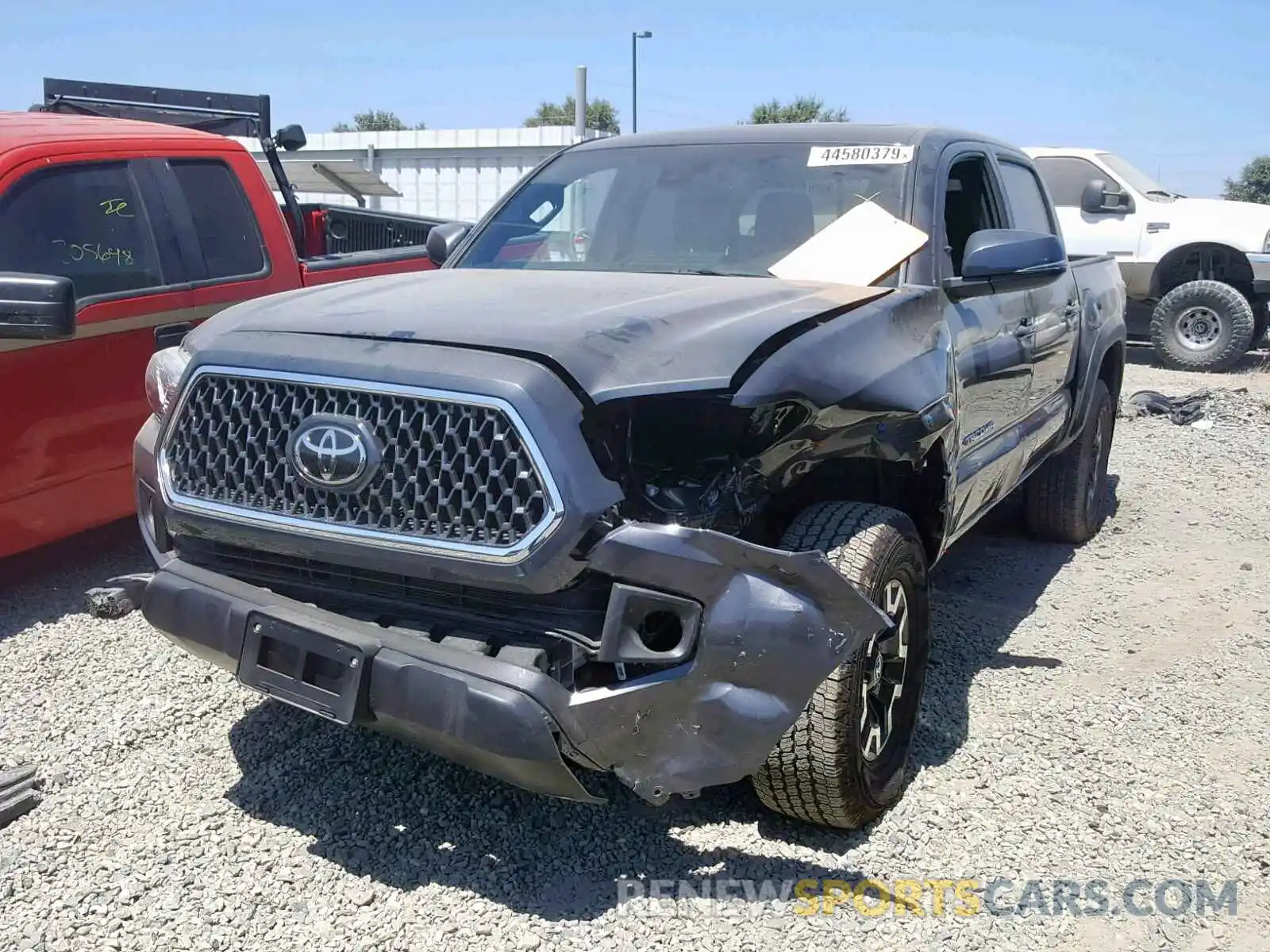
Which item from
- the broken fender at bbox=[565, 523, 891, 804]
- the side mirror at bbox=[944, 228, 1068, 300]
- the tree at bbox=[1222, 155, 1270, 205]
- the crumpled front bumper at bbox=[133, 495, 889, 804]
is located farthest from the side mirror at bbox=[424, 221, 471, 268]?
the tree at bbox=[1222, 155, 1270, 205]

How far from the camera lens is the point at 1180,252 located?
11.8 meters

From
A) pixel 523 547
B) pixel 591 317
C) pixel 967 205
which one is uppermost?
pixel 967 205

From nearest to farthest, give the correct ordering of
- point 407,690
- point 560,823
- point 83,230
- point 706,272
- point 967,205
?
point 407,690, point 560,823, point 706,272, point 967,205, point 83,230

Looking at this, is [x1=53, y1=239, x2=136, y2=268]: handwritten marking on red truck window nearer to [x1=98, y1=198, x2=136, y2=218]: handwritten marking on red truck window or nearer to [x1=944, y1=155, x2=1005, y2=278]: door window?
[x1=98, y1=198, x2=136, y2=218]: handwritten marking on red truck window

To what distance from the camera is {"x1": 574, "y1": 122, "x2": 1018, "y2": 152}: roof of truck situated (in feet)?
12.9

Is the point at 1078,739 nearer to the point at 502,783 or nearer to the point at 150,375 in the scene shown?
the point at 502,783

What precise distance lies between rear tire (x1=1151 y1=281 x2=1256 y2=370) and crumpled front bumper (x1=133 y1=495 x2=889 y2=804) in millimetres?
10616

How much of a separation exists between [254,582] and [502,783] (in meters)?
0.94

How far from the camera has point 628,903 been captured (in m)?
2.75

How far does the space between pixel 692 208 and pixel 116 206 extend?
247 cm

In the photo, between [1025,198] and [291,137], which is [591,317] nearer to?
[1025,198]

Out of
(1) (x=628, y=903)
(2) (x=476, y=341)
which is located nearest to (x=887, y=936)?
(1) (x=628, y=903)

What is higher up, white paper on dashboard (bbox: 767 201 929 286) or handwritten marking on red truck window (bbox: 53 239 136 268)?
white paper on dashboard (bbox: 767 201 929 286)

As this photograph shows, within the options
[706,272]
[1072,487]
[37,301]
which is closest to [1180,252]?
[1072,487]
